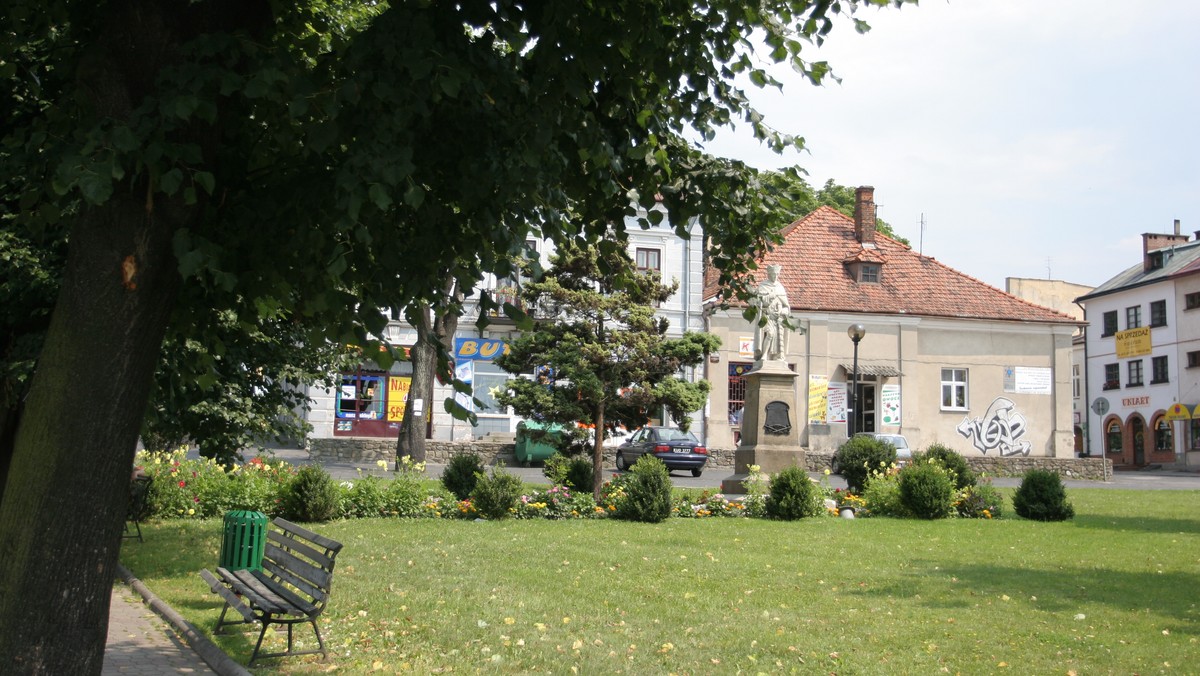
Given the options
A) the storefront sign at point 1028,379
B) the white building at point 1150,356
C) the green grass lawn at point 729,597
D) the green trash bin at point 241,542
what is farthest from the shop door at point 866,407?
the green trash bin at point 241,542

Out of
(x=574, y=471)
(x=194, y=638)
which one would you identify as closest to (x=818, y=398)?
(x=574, y=471)

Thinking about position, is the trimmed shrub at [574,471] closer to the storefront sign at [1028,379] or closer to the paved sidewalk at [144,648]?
the paved sidewalk at [144,648]

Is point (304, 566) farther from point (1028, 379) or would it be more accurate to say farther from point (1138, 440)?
point (1138, 440)

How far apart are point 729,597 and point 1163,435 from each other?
51682 millimetres

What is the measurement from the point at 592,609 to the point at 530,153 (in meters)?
5.74

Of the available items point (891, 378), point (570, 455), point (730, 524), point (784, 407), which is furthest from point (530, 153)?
point (891, 378)

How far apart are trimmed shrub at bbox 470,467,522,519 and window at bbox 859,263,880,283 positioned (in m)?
25.0

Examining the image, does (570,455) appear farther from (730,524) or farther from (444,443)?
(444,443)

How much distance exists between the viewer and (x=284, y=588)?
817 cm

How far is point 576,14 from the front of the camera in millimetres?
5098

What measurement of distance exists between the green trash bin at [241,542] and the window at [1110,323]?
5695cm

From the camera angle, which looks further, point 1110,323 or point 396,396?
point 1110,323

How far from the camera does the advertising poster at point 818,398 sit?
37216mm

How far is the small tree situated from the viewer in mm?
19250
